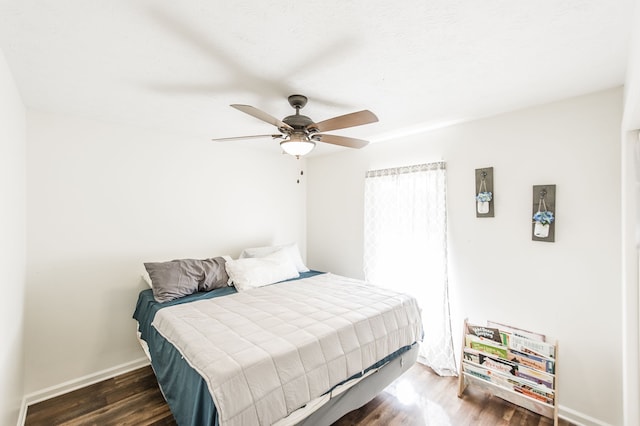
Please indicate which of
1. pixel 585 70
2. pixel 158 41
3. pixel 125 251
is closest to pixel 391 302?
pixel 585 70

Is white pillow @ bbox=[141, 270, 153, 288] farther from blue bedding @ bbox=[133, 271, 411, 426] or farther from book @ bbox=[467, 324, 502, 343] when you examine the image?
book @ bbox=[467, 324, 502, 343]

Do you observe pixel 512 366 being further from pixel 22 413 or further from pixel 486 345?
pixel 22 413

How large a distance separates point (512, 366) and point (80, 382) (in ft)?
12.1

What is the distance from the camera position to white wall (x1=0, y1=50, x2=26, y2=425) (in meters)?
1.53

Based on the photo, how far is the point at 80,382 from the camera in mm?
2494

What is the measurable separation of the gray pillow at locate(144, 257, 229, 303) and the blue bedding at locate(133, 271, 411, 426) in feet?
0.25

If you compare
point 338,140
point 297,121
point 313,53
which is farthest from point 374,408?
point 313,53

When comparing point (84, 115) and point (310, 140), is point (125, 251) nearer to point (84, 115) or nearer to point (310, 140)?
point (84, 115)

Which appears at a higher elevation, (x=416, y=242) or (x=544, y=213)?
(x=544, y=213)

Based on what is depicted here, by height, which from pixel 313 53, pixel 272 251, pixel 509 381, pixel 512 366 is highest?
pixel 313 53

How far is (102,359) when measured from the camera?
8.64ft

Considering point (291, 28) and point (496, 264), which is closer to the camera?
point (291, 28)

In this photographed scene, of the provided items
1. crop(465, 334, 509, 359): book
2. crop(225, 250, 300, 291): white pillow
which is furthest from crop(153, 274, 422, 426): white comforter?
crop(465, 334, 509, 359): book

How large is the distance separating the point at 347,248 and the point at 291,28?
2853 millimetres
